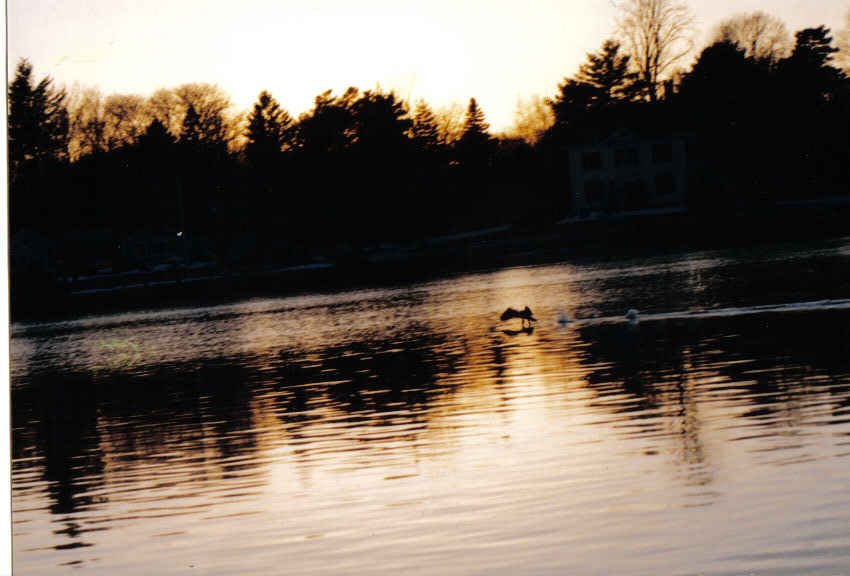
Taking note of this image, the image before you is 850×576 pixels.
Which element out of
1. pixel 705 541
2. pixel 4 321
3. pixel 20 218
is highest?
pixel 20 218

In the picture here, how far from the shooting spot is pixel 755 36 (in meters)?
29.4

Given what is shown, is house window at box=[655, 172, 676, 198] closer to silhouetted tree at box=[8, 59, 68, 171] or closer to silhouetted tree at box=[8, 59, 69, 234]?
silhouetted tree at box=[8, 59, 69, 234]

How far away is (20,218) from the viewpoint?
27.3 m

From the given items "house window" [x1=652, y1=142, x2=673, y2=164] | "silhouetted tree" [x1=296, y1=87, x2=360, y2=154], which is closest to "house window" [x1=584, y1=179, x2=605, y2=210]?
"house window" [x1=652, y1=142, x2=673, y2=164]

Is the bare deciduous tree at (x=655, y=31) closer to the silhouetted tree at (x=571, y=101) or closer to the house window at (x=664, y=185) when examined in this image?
the house window at (x=664, y=185)

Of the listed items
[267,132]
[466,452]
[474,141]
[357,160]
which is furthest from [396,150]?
[466,452]

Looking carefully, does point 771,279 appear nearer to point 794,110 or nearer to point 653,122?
point 794,110

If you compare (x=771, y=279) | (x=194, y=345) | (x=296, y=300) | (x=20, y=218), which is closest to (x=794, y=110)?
(x=771, y=279)

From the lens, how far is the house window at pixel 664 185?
159ft

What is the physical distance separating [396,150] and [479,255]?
8830mm

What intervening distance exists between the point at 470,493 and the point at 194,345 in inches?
583

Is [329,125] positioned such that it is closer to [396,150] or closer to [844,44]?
[396,150]

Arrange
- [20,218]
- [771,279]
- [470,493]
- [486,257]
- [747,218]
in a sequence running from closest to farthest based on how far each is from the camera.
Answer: [470,493], [771,279], [20,218], [747,218], [486,257]

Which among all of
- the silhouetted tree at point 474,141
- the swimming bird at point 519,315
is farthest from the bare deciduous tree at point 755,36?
the silhouetted tree at point 474,141
